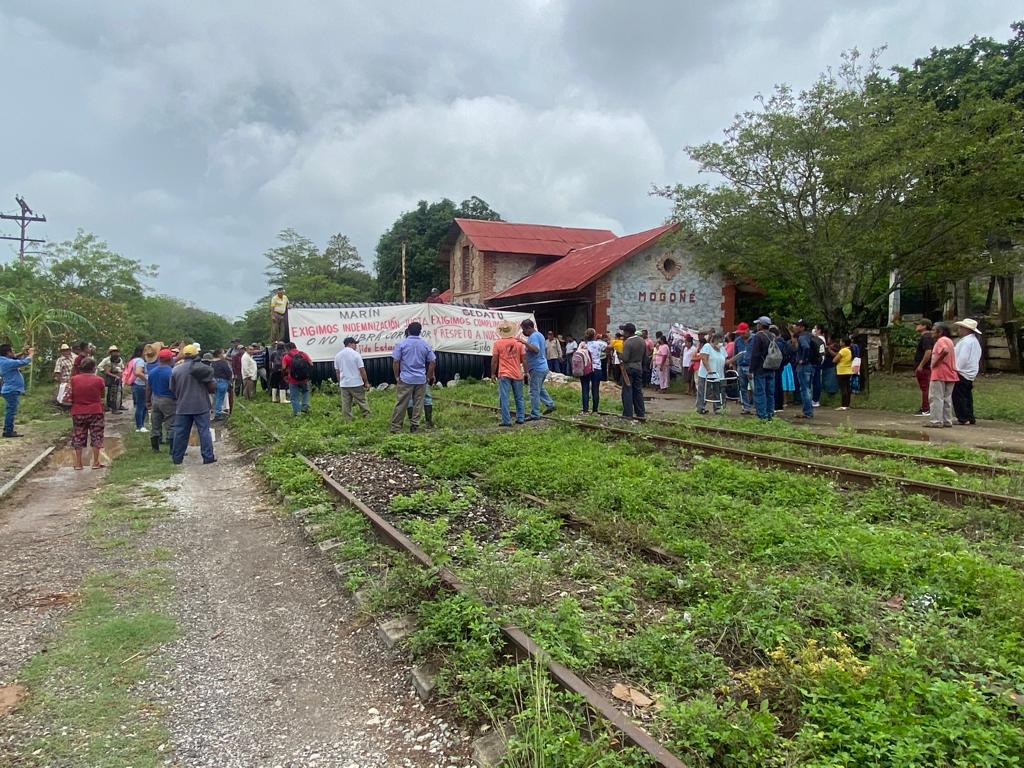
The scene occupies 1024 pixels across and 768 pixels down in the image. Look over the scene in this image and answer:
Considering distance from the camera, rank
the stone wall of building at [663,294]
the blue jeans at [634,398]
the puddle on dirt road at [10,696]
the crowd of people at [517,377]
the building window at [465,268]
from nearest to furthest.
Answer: the puddle on dirt road at [10,696] < the crowd of people at [517,377] < the blue jeans at [634,398] < the stone wall of building at [663,294] < the building window at [465,268]

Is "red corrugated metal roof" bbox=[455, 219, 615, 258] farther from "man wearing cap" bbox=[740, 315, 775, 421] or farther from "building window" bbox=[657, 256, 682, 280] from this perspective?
"man wearing cap" bbox=[740, 315, 775, 421]

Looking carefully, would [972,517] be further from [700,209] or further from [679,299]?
[679,299]

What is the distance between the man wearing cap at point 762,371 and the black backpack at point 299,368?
Result: 339 inches

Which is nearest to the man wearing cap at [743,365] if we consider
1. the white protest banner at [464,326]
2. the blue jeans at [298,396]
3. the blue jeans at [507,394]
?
the blue jeans at [507,394]

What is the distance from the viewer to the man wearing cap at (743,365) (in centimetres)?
1367

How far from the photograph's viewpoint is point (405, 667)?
379cm

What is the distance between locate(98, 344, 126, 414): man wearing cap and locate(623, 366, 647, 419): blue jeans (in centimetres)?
Answer: 1155

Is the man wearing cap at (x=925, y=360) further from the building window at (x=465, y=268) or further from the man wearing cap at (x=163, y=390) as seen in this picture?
the building window at (x=465, y=268)

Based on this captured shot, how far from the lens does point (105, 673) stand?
12.4 ft

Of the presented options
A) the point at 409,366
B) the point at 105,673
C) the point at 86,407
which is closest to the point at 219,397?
the point at 86,407

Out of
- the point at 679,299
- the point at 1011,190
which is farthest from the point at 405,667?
the point at 679,299

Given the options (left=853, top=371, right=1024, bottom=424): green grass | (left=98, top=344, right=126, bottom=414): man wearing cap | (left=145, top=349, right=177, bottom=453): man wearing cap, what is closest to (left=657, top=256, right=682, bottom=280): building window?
(left=853, top=371, right=1024, bottom=424): green grass

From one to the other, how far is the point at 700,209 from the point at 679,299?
857cm

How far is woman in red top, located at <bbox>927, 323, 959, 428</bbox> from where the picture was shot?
35.8ft
